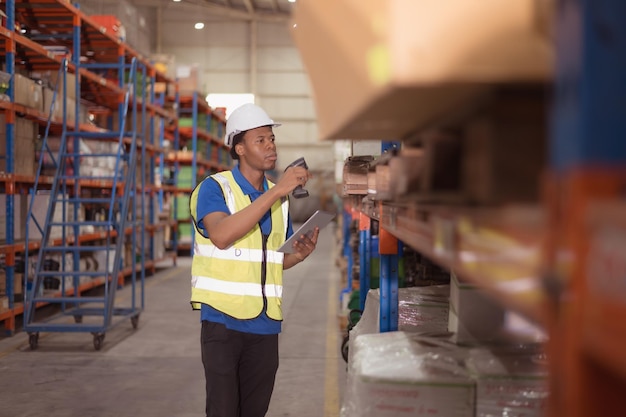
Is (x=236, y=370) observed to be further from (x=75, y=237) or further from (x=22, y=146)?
(x=75, y=237)

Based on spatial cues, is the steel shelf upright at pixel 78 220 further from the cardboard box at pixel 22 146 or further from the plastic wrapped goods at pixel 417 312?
the plastic wrapped goods at pixel 417 312

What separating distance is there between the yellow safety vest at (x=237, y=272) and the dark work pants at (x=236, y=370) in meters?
0.12

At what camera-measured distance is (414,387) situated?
2273 millimetres

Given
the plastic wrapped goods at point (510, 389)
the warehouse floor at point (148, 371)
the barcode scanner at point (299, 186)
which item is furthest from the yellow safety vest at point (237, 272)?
the warehouse floor at point (148, 371)

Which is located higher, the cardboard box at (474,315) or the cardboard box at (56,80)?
the cardboard box at (56,80)

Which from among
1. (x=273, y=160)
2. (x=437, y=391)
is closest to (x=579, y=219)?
(x=437, y=391)

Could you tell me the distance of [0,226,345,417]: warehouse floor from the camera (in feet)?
16.7

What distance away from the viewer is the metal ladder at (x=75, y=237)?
22.9 ft

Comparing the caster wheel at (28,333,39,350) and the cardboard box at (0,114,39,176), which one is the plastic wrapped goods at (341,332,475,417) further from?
the cardboard box at (0,114,39,176)

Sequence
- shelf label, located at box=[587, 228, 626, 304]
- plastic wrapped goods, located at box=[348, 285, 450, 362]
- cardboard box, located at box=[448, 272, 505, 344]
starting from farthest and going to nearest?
plastic wrapped goods, located at box=[348, 285, 450, 362]
cardboard box, located at box=[448, 272, 505, 344]
shelf label, located at box=[587, 228, 626, 304]

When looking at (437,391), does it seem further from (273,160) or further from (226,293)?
(273,160)

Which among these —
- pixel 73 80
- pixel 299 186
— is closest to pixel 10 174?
pixel 73 80

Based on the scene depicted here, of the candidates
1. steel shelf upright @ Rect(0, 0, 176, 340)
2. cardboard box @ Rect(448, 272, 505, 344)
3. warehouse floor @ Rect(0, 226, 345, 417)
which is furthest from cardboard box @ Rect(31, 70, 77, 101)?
cardboard box @ Rect(448, 272, 505, 344)

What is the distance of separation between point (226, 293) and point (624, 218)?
2621 mm
